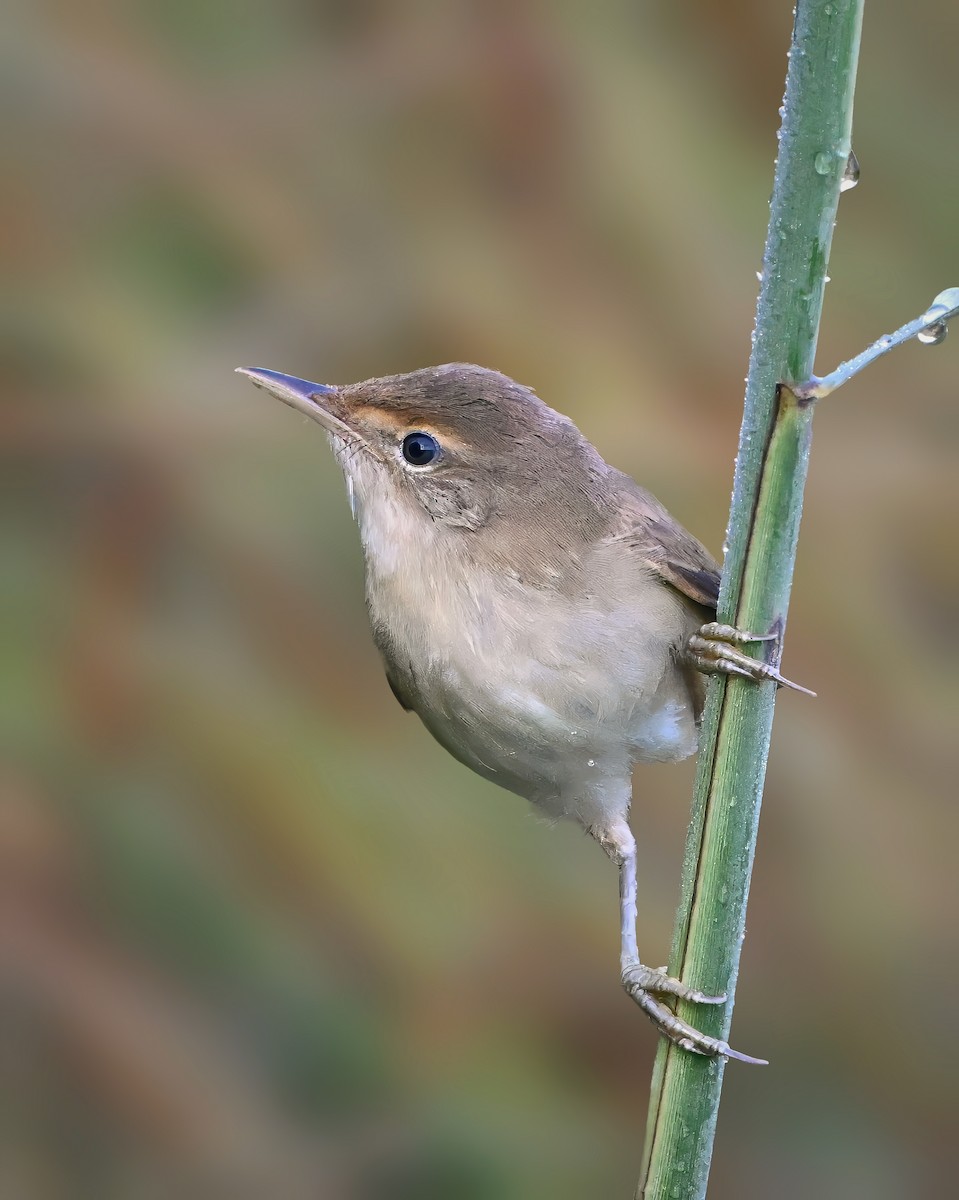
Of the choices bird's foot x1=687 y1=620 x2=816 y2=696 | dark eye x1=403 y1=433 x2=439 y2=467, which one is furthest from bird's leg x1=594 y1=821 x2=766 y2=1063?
dark eye x1=403 y1=433 x2=439 y2=467

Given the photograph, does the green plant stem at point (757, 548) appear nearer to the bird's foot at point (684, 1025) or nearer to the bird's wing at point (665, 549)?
the bird's foot at point (684, 1025)

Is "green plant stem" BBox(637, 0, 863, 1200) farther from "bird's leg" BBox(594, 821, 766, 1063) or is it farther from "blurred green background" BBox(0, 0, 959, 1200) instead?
"blurred green background" BBox(0, 0, 959, 1200)

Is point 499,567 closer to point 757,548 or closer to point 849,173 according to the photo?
point 757,548

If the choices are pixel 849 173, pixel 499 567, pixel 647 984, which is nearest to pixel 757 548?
pixel 849 173

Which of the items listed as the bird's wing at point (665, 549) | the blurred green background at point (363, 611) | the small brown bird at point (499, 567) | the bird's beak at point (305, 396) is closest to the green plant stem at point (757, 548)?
the small brown bird at point (499, 567)

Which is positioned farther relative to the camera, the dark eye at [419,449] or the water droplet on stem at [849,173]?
the dark eye at [419,449]

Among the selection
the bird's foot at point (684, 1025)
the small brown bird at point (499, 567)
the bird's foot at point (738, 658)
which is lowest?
the bird's foot at point (684, 1025)

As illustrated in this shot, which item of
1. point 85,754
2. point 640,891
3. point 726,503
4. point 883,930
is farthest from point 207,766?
point 883,930
